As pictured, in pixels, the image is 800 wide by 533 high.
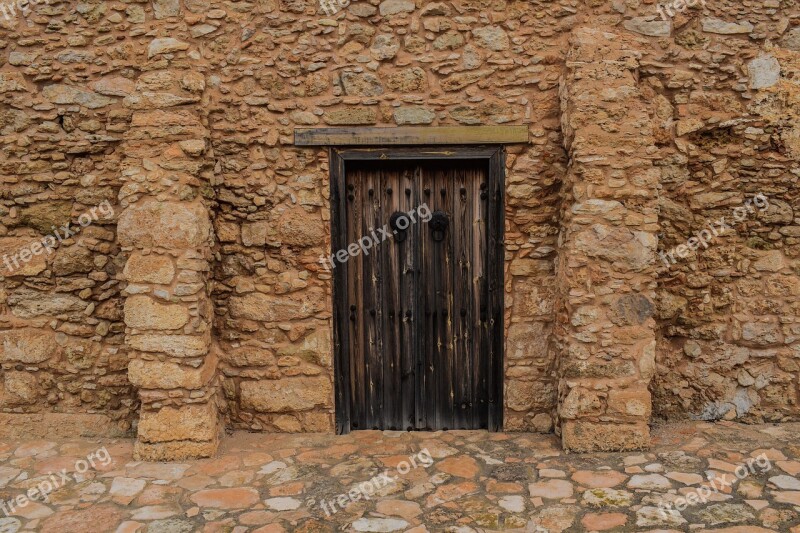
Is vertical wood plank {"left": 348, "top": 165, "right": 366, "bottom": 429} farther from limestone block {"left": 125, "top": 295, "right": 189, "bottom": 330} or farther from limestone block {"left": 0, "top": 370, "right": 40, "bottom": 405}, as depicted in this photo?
limestone block {"left": 0, "top": 370, "right": 40, "bottom": 405}

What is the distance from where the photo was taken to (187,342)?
372 centimetres

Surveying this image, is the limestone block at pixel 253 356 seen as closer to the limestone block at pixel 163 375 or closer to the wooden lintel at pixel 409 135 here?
the limestone block at pixel 163 375

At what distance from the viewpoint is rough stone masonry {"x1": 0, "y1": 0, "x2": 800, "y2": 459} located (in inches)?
147

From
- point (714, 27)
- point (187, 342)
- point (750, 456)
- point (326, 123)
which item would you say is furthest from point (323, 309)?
point (714, 27)

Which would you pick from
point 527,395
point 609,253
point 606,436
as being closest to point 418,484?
point 527,395

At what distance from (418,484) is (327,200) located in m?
2.05

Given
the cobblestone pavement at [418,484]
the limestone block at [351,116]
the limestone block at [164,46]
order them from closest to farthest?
the cobblestone pavement at [418,484], the limestone block at [164,46], the limestone block at [351,116]

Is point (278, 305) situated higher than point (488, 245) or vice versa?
point (488, 245)

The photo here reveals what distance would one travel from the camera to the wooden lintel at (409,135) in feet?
13.0

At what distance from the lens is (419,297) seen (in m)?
4.21

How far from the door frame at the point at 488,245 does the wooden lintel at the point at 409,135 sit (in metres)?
0.06

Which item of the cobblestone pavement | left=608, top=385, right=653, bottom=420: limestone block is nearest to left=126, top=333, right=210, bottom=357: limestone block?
the cobblestone pavement

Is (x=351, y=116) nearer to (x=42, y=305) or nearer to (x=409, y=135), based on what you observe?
(x=409, y=135)

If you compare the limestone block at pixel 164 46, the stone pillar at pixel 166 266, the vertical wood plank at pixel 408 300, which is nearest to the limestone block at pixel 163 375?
the stone pillar at pixel 166 266
